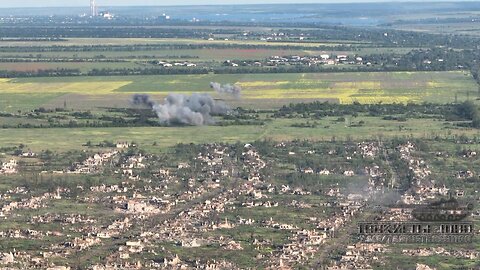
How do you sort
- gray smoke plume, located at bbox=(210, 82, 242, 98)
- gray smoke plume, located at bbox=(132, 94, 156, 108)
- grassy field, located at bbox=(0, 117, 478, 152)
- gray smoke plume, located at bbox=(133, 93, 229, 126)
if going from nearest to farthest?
grassy field, located at bbox=(0, 117, 478, 152)
gray smoke plume, located at bbox=(133, 93, 229, 126)
gray smoke plume, located at bbox=(132, 94, 156, 108)
gray smoke plume, located at bbox=(210, 82, 242, 98)

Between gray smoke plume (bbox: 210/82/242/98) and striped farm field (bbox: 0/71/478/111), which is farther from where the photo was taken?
gray smoke plume (bbox: 210/82/242/98)

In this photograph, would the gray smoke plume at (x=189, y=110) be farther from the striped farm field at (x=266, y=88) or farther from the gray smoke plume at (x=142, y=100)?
the striped farm field at (x=266, y=88)

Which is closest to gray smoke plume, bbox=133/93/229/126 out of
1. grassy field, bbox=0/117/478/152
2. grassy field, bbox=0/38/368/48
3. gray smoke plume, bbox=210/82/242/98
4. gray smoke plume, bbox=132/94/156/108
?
grassy field, bbox=0/117/478/152

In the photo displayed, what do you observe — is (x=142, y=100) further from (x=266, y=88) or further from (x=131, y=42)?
(x=131, y=42)

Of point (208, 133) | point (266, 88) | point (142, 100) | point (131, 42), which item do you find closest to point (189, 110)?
point (208, 133)

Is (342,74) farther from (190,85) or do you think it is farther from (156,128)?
(156,128)

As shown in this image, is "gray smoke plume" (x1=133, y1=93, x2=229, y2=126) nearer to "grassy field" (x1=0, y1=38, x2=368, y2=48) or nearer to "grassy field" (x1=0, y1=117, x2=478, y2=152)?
"grassy field" (x1=0, y1=117, x2=478, y2=152)
